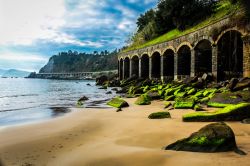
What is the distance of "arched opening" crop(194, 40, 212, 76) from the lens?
2494cm

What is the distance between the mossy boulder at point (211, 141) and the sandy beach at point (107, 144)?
0.60ft

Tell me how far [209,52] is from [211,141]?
2143cm

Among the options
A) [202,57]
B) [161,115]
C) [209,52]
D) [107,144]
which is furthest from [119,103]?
[209,52]

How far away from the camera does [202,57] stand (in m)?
25.4

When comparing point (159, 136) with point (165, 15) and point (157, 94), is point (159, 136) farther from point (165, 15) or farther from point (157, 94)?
point (165, 15)

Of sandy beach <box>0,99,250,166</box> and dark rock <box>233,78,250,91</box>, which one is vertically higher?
Answer: dark rock <box>233,78,250,91</box>

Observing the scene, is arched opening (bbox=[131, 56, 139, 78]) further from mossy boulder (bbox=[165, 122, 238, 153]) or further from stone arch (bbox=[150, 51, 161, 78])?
mossy boulder (bbox=[165, 122, 238, 153])

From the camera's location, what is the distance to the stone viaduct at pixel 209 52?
18.4 metres

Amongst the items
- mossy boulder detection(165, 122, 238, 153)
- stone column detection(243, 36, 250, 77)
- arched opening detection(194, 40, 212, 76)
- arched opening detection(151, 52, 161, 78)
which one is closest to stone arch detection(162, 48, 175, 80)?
arched opening detection(151, 52, 161, 78)

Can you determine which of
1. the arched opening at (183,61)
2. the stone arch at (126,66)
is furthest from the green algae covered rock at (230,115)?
the stone arch at (126,66)

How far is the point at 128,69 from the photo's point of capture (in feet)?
154

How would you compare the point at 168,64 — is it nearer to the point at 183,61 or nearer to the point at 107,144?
the point at 183,61

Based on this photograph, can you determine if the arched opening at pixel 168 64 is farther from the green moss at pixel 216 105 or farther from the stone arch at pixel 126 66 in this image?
the green moss at pixel 216 105

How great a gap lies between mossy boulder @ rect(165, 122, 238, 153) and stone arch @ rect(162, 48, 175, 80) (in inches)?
1032
